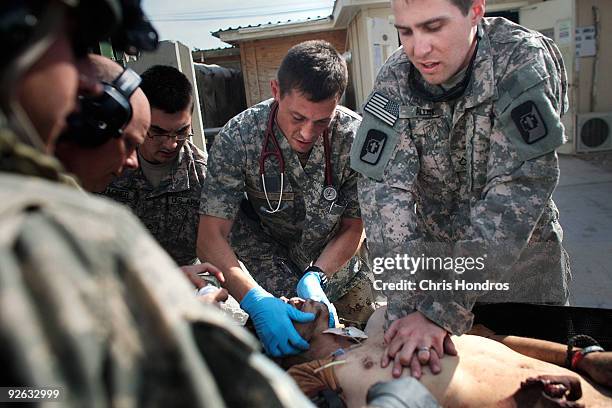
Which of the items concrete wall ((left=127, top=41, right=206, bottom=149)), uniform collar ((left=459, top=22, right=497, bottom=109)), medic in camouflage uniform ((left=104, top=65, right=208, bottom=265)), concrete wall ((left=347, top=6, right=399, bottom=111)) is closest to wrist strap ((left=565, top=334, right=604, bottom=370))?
uniform collar ((left=459, top=22, right=497, bottom=109))

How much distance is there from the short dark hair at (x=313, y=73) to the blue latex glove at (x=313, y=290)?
0.93m

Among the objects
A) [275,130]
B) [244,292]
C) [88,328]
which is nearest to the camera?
[88,328]

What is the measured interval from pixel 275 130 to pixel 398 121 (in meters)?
0.92

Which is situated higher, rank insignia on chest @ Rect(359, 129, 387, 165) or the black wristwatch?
rank insignia on chest @ Rect(359, 129, 387, 165)

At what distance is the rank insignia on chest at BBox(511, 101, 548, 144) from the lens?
6.38 feet

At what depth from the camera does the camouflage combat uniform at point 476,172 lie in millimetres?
1954

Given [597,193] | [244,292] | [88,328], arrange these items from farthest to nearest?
[597,193] < [244,292] < [88,328]

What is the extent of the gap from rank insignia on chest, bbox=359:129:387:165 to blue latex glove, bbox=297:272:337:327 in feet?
2.44

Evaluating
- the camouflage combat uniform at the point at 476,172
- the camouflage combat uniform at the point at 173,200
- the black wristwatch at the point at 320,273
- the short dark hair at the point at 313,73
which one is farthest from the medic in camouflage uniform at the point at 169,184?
the camouflage combat uniform at the point at 476,172

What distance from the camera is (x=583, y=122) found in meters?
9.12

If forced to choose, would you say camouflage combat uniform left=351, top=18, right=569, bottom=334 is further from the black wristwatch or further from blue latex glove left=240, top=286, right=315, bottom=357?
the black wristwatch

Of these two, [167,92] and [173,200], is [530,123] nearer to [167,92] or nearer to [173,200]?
[167,92]

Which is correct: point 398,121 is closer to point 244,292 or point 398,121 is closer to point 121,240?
point 244,292

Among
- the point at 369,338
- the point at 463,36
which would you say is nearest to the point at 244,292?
the point at 369,338
